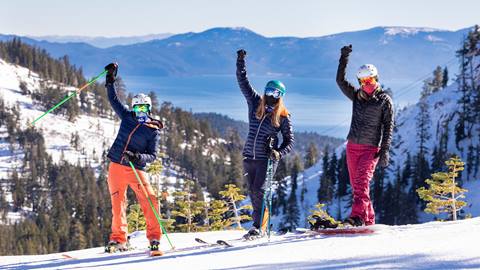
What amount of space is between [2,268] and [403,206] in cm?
6424

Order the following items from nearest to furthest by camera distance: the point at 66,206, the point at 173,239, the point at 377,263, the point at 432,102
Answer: the point at 377,263 < the point at 173,239 < the point at 432,102 < the point at 66,206

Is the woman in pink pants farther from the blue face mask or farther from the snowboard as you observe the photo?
the blue face mask

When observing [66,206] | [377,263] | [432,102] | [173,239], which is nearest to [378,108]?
[377,263]

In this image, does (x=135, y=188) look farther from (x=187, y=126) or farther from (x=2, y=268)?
(x=187, y=126)

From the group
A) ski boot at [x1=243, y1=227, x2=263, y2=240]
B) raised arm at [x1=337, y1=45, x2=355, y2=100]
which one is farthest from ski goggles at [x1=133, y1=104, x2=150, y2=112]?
raised arm at [x1=337, y1=45, x2=355, y2=100]

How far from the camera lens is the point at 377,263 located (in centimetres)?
542

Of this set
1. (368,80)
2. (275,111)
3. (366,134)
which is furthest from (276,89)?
(366,134)

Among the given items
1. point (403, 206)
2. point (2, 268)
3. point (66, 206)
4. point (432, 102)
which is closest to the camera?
point (2, 268)

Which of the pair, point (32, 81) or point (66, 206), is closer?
point (66, 206)

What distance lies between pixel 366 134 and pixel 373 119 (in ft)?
0.78

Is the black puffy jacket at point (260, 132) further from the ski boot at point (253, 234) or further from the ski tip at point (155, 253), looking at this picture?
the ski tip at point (155, 253)

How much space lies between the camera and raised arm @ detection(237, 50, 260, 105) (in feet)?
25.7

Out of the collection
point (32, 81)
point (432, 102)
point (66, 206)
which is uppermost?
point (32, 81)

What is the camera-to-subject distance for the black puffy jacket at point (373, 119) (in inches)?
292
